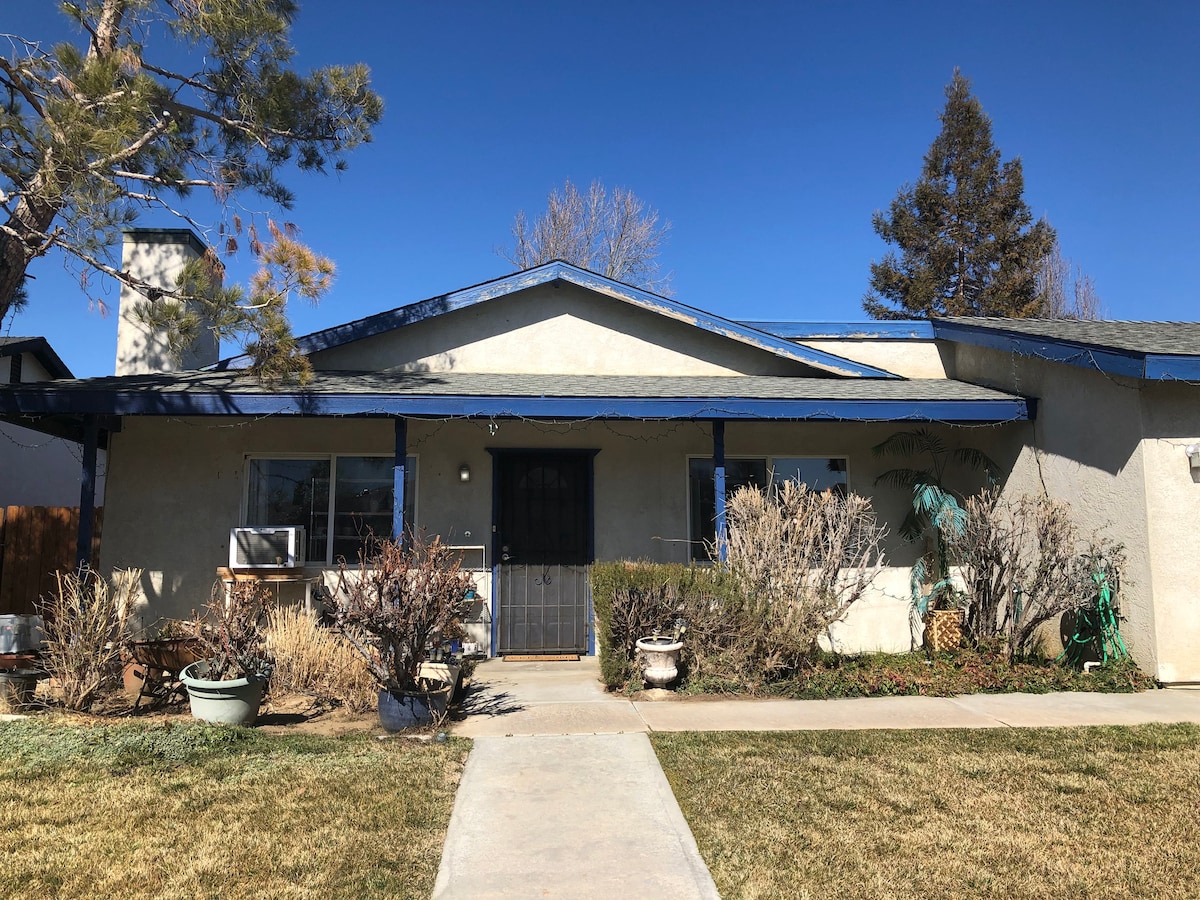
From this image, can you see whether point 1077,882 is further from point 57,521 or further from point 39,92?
point 57,521

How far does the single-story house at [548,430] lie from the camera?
8.30 meters

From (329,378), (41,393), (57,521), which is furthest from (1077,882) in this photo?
(57,521)

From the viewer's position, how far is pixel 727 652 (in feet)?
25.0

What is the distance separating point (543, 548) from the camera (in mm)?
9742

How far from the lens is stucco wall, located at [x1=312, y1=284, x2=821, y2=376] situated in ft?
33.6

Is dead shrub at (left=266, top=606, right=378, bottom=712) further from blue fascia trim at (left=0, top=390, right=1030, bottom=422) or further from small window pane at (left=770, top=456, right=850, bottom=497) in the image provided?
small window pane at (left=770, top=456, right=850, bottom=497)

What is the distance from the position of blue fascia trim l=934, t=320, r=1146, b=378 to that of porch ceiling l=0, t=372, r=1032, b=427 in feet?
1.97

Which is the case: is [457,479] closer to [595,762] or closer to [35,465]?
[595,762]

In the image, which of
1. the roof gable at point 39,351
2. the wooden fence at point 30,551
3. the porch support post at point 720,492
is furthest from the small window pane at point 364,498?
the roof gable at point 39,351

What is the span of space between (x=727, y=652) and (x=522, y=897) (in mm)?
4274

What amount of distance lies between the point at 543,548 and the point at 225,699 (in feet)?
13.9

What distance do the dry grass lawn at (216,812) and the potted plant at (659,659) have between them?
2.16 metres

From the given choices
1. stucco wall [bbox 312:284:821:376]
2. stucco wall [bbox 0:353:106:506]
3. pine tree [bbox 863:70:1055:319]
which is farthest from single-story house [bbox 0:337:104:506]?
pine tree [bbox 863:70:1055:319]

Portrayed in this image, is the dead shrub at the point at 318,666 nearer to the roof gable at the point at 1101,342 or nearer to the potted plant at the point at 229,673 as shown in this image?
the potted plant at the point at 229,673
